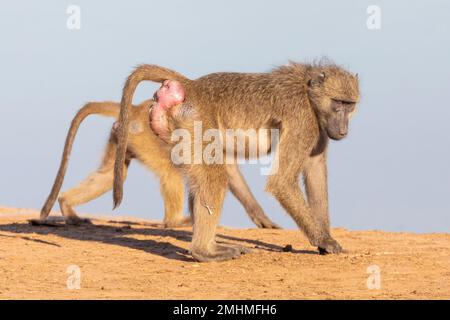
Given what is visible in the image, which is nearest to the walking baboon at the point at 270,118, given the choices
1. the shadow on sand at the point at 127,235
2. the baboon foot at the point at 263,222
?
the shadow on sand at the point at 127,235

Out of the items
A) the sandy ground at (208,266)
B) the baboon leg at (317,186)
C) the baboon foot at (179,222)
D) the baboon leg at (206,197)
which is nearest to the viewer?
the sandy ground at (208,266)

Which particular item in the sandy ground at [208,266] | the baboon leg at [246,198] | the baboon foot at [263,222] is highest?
the baboon leg at [246,198]

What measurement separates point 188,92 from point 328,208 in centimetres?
195

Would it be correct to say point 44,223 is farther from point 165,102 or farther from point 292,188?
point 292,188

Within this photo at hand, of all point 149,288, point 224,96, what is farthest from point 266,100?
point 149,288

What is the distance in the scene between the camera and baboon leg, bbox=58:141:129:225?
1062 centimetres

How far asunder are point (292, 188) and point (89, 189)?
11.8 feet

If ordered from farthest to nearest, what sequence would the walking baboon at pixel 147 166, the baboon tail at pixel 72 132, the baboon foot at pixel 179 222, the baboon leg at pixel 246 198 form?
the baboon leg at pixel 246 198 < the baboon foot at pixel 179 222 < the walking baboon at pixel 147 166 < the baboon tail at pixel 72 132

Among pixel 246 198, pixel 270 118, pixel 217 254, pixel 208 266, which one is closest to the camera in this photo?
pixel 208 266

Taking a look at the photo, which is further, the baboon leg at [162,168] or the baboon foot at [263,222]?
the baboon foot at [263,222]

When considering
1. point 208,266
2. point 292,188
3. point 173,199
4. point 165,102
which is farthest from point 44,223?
point 292,188

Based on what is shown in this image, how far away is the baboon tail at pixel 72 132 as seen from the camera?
31.0ft

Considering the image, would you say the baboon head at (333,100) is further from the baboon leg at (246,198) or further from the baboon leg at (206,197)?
the baboon leg at (246,198)

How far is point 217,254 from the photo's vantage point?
8031 millimetres
